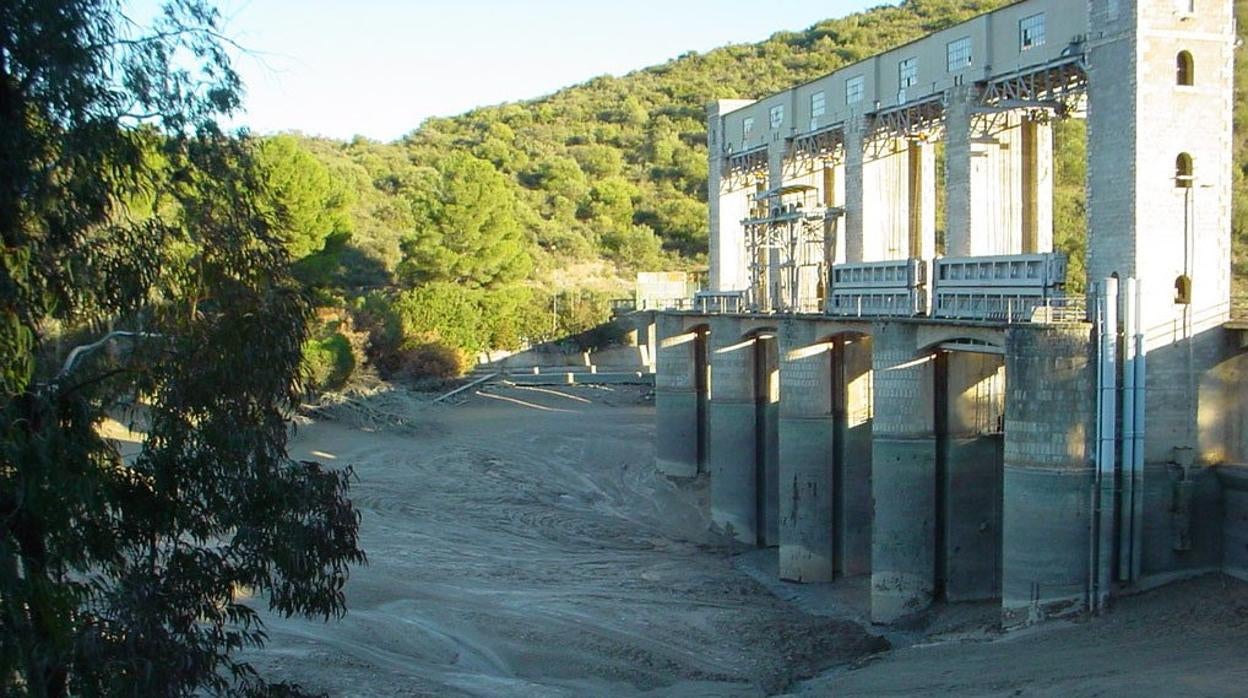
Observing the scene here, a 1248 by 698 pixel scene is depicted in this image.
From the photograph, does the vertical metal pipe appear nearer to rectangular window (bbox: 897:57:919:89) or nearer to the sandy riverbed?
the sandy riverbed

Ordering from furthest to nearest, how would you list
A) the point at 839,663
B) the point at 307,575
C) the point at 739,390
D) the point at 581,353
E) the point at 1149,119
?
the point at 581,353
the point at 739,390
the point at 839,663
the point at 1149,119
the point at 307,575

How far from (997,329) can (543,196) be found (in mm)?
79763

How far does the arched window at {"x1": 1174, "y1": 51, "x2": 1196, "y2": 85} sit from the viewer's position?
2138 cm

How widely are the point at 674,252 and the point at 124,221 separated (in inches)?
3203

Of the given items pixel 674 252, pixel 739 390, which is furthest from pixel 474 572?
pixel 674 252

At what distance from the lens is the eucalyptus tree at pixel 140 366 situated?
1009 centimetres

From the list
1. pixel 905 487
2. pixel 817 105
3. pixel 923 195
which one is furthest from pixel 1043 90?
pixel 817 105

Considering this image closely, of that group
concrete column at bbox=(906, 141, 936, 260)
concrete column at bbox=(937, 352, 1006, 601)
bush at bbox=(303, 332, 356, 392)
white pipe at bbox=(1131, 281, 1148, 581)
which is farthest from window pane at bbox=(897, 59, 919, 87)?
bush at bbox=(303, 332, 356, 392)

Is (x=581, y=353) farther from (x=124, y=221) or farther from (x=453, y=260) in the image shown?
(x=124, y=221)

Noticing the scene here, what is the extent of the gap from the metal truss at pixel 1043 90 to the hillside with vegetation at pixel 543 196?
21.9 meters

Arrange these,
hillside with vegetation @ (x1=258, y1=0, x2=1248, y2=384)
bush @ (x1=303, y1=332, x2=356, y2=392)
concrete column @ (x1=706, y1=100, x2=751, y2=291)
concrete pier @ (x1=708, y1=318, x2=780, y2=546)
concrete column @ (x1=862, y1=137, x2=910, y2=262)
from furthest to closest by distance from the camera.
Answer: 1. hillside with vegetation @ (x1=258, y1=0, x2=1248, y2=384)
2. bush @ (x1=303, y1=332, x2=356, y2=392)
3. concrete column @ (x1=706, y1=100, x2=751, y2=291)
4. concrete pier @ (x1=708, y1=318, x2=780, y2=546)
5. concrete column @ (x1=862, y1=137, x2=910, y2=262)

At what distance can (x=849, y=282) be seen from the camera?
31.4 meters

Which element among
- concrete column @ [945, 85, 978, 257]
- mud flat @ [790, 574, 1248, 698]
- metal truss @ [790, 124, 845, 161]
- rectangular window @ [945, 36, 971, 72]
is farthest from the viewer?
metal truss @ [790, 124, 845, 161]

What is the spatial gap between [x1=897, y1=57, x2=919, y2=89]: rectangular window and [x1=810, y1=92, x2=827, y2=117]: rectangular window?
13.7 ft
